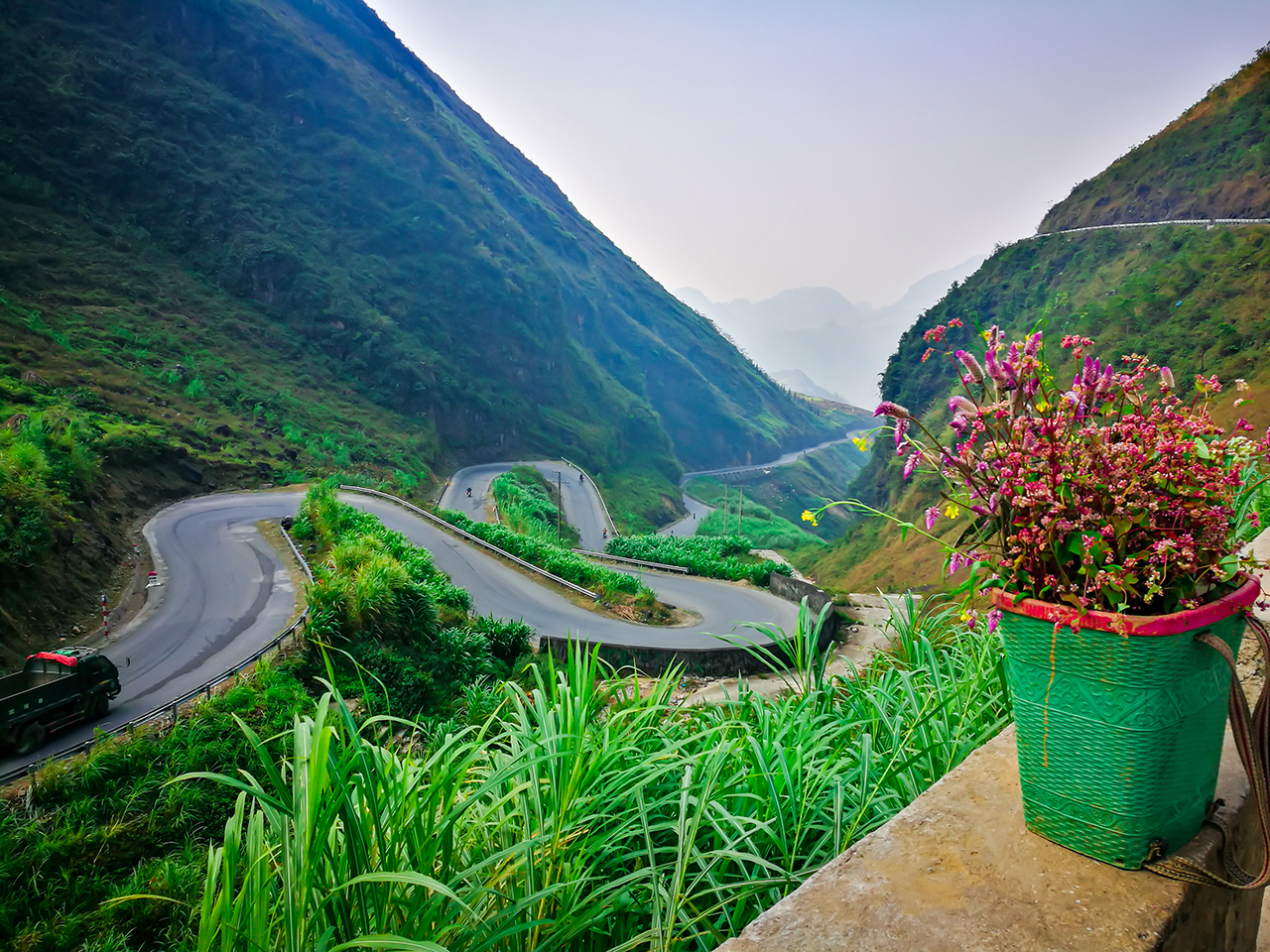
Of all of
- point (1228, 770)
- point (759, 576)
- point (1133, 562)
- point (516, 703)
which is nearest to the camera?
point (1133, 562)

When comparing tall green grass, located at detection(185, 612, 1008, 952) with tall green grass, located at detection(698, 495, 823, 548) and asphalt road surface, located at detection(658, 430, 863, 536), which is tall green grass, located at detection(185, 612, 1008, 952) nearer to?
asphalt road surface, located at detection(658, 430, 863, 536)

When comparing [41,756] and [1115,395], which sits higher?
[1115,395]

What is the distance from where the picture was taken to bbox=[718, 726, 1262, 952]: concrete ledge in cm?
128

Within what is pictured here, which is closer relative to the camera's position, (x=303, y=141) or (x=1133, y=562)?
(x=1133, y=562)

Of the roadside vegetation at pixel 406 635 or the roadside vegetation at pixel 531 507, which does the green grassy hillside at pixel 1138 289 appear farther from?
the roadside vegetation at pixel 406 635

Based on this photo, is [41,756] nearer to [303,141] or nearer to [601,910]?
[601,910]

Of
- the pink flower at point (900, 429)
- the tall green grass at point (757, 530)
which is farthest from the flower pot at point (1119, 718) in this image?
the tall green grass at point (757, 530)

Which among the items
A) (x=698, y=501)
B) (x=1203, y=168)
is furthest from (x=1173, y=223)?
(x=698, y=501)

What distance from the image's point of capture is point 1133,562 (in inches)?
52.7

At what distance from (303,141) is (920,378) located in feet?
189

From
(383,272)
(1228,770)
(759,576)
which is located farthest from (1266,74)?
(1228,770)

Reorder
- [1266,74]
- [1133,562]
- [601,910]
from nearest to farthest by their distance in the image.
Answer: [1133,562]
[601,910]
[1266,74]

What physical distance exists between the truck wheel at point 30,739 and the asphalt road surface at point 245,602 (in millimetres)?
139

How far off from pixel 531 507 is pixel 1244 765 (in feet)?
112
